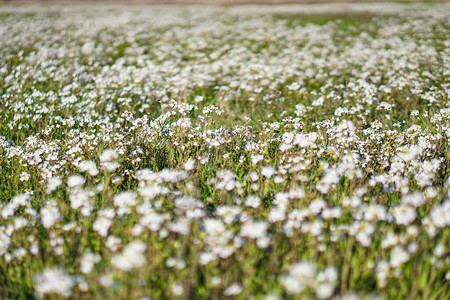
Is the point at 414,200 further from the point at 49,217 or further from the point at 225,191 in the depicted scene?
the point at 49,217

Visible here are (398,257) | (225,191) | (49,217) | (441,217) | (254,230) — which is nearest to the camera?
(398,257)

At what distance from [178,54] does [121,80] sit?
3.00 metres

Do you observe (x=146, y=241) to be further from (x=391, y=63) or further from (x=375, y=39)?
(x=375, y=39)

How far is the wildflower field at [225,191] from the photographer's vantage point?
2189 millimetres

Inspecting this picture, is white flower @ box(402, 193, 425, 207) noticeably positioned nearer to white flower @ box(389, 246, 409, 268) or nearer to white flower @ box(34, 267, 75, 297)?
white flower @ box(389, 246, 409, 268)

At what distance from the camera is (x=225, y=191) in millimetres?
3172

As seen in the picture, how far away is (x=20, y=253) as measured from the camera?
2445 mm

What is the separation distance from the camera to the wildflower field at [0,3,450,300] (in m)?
2.19

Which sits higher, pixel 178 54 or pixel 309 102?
pixel 178 54

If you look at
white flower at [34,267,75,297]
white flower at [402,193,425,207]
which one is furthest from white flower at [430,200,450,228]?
white flower at [34,267,75,297]

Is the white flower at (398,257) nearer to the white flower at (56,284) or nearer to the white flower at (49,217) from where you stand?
the white flower at (56,284)

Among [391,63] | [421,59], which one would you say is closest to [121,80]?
[391,63]

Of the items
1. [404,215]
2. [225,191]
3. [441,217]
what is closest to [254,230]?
[225,191]

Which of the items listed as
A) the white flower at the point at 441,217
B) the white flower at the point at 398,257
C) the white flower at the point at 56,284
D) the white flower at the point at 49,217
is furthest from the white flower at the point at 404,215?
the white flower at the point at 49,217
